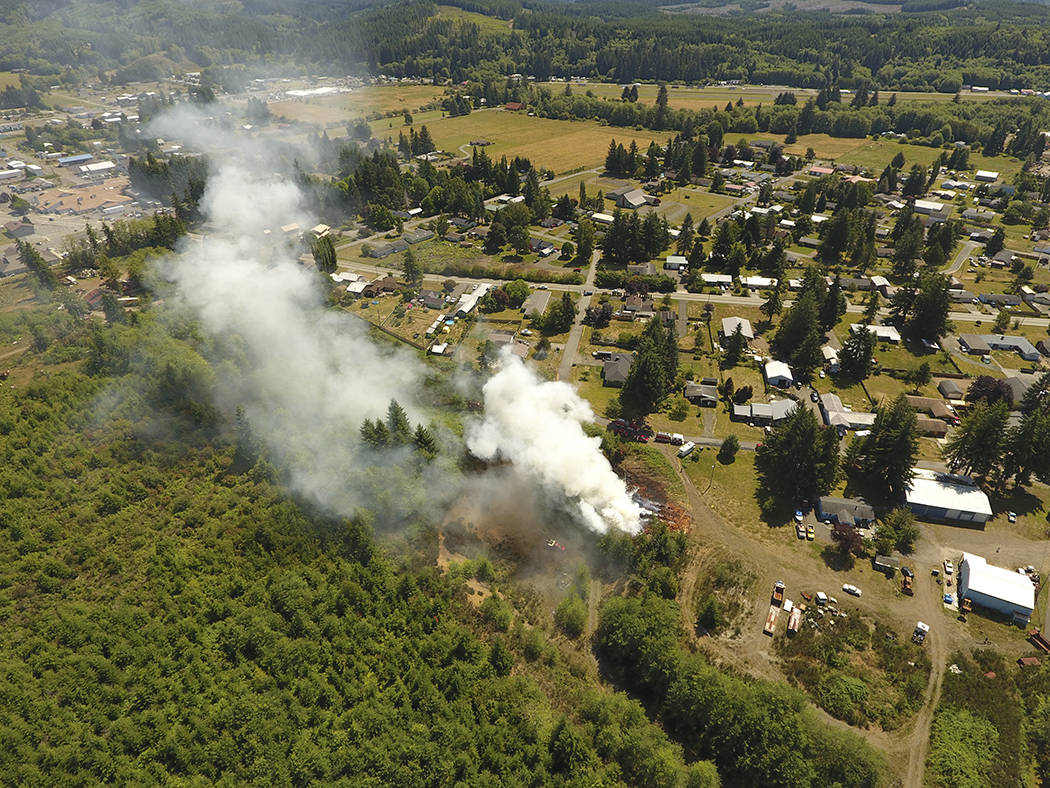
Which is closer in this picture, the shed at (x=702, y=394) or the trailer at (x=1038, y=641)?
the trailer at (x=1038, y=641)

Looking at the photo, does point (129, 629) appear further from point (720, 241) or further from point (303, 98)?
point (303, 98)

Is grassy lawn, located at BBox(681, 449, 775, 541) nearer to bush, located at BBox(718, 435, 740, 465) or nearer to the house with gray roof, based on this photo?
bush, located at BBox(718, 435, 740, 465)

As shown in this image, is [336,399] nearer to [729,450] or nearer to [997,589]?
[729,450]

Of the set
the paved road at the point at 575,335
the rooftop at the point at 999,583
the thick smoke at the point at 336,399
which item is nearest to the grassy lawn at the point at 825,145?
the paved road at the point at 575,335

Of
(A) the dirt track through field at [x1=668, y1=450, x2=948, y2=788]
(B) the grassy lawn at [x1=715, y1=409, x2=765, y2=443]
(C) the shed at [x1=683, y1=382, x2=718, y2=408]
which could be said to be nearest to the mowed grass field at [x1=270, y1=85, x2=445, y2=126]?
(C) the shed at [x1=683, y1=382, x2=718, y2=408]

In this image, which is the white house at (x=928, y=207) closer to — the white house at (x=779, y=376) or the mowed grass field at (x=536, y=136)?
the mowed grass field at (x=536, y=136)
